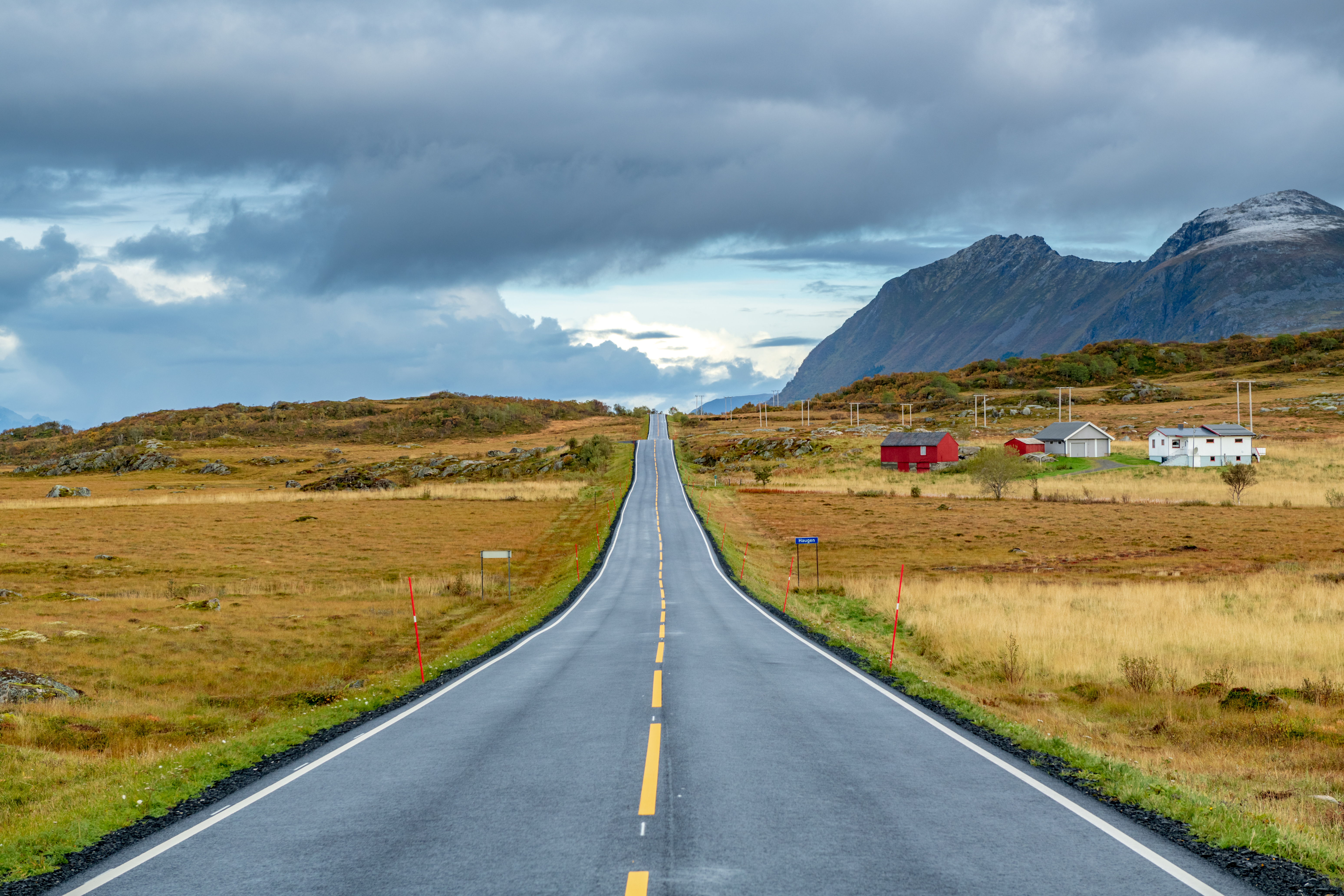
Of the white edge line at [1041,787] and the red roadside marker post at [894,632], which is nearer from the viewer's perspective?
the white edge line at [1041,787]

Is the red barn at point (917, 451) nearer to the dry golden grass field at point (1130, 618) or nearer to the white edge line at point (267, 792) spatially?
the dry golden grass field at point (1130, 618)

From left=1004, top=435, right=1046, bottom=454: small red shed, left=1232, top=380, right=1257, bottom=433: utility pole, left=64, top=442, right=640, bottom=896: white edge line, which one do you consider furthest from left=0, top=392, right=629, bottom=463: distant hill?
left=64, top=442, right=640, bottom=896: white edge line

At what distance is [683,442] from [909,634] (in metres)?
99.5

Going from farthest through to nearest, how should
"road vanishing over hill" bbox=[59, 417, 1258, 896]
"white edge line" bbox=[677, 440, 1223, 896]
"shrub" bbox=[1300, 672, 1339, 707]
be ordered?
"shrub" bbox=[1300, 672, 1339, 707], "white edge line" bbox=[677, 440, 1223, 896], "road vanishing over hill" bbox=[59, 417, 1258, 896]

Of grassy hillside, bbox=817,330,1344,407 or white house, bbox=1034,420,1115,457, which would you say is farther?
grassy hillside, bbox=817,330,1344,407

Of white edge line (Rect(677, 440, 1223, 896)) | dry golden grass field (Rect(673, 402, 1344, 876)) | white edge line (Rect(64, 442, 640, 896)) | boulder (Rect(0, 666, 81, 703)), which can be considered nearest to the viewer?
white edge line (Rect(677, 440, 1223, 896))

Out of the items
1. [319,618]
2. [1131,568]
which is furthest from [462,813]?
[1131,568]

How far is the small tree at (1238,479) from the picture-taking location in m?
61.7

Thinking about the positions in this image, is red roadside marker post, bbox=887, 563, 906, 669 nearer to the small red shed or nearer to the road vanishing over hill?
the road vanishing over hill

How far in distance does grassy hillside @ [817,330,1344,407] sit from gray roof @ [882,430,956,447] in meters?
69.1

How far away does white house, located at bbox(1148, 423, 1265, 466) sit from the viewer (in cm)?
8681

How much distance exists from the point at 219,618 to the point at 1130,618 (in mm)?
29620

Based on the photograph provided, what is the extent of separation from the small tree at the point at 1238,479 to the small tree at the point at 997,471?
1531 cm

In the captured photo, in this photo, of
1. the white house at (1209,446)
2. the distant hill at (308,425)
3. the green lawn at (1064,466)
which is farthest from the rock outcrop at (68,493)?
the white house at (1209,446)
